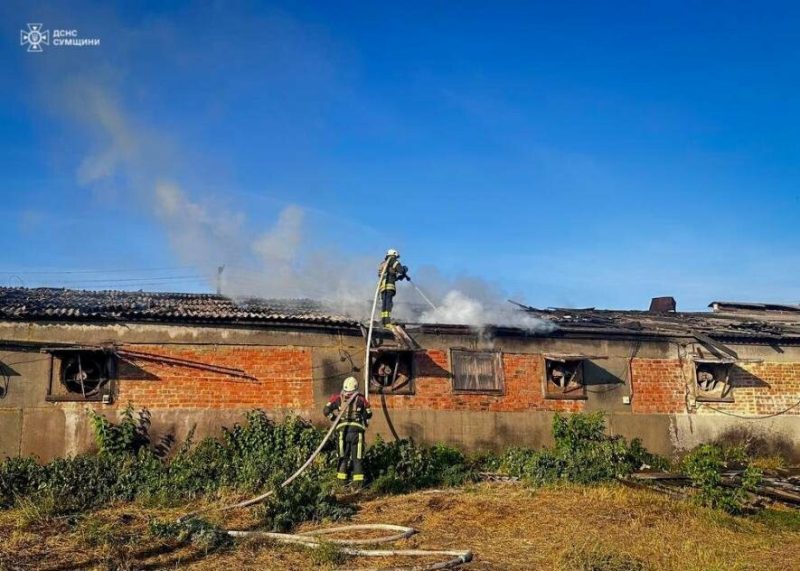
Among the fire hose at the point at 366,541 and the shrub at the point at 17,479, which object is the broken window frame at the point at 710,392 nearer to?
the fire hose at the point at 366,541

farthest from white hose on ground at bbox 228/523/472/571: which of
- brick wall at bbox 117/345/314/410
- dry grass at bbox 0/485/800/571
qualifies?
brick wall at bbox 117/345/314/410

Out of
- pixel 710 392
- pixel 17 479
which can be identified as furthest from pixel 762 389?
pixel 17 479

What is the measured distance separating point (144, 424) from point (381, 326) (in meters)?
4.78

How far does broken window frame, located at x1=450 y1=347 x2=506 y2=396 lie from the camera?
1483 cm

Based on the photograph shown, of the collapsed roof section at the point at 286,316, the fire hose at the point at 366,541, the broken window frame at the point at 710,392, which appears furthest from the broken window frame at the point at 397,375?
the broken window frame at the point at 710,392

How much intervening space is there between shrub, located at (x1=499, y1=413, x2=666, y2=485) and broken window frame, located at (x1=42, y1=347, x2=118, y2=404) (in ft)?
24.0

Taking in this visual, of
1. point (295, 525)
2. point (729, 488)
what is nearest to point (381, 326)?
point (295, 525)

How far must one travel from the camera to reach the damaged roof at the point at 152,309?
13180 millimetres

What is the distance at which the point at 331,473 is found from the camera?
40.1 ft

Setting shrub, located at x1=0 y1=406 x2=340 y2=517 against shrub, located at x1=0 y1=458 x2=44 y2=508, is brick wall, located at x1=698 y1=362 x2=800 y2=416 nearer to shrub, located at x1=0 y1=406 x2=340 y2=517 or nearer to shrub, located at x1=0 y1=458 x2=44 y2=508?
shrub, located at x1=0 y1=406 x2=340 y2=517

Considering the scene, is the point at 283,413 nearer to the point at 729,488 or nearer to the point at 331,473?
the point at 331,473

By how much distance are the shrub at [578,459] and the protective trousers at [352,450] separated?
2842mm

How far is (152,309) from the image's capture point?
44.9ft

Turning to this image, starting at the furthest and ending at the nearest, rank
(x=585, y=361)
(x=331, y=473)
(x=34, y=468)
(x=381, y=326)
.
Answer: (x=585, y=361) < (x=381, y=326) < (x=331, y=473) < (x=34, y=468)
